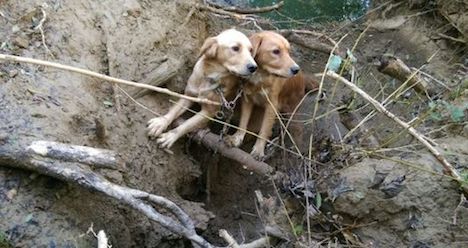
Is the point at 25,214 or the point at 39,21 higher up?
the point at 39,21

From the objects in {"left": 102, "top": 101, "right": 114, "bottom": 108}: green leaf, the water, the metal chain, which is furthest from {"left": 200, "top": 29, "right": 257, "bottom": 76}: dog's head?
the water

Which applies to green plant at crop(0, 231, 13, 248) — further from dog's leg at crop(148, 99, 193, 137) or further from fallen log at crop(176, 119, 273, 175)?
fallen log at crop(176, 119, 273, 175)

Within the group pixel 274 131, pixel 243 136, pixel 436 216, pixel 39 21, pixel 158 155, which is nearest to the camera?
pixel 436 216

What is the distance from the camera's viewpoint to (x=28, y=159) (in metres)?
4.01

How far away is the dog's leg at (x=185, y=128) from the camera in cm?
544

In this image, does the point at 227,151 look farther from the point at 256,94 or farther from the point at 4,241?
the point at 4,241

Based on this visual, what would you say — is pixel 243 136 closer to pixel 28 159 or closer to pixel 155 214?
pixel 155 214

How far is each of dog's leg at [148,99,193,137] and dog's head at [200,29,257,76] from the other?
55 cm

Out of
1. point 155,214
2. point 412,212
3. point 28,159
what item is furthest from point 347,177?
point 28,159

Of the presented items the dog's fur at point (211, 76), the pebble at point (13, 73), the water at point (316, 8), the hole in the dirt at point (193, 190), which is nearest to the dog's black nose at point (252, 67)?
the dog's fur at point (211, 76)

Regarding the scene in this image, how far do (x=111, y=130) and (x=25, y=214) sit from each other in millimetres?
1205

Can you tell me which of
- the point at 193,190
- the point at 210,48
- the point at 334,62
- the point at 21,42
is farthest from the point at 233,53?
the point at 21,42

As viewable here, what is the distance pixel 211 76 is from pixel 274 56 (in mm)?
630

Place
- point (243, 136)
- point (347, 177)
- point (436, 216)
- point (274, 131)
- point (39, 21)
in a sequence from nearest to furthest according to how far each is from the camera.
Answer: point (436, 216), point (347, 177), point (39, 21), point (243, 136), point (274, 131)
